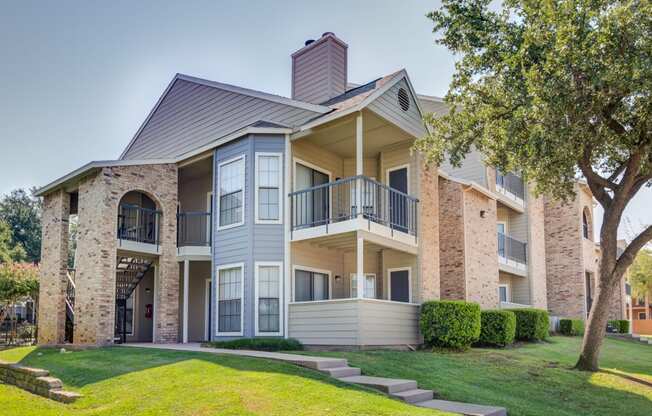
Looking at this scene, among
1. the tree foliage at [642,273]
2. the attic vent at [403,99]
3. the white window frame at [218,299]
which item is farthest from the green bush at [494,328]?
the tree foliage at [642,273]

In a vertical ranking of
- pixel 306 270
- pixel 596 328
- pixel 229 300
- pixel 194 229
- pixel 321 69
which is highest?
pixel 321 69

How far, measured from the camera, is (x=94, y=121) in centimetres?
1875

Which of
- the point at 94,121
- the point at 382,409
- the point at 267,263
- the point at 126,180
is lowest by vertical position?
the point at 382,409

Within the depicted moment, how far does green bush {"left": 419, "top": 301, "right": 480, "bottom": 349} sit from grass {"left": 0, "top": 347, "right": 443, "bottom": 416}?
5809mm

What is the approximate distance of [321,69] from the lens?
63.3ft

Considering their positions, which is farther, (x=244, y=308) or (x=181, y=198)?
(x=181, y=198)

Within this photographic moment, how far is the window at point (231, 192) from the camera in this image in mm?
16297

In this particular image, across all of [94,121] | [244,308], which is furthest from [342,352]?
[94,121]

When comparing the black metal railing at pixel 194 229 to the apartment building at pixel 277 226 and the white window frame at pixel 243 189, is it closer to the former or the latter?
the apartment building at pixel 277 226

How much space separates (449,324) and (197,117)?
1075 centimetres

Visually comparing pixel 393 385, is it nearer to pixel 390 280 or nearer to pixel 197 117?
pixel 390 280

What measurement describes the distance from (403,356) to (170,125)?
41.0ft

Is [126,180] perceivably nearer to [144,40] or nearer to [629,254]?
[144,40]

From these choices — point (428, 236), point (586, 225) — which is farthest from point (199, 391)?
point (586, 225)
